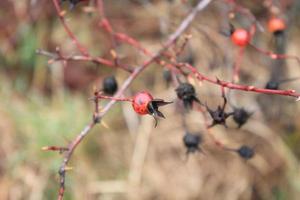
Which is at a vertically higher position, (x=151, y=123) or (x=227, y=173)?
(x=151, y=123)

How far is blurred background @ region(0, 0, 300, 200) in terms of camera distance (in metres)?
2.43

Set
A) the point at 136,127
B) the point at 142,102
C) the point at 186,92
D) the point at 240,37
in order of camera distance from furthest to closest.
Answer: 1. the point at 136,127
2. the point at 240,37
3. the point at 186,92
4. the point at 142,102

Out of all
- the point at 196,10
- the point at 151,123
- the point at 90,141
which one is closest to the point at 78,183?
the point at 90,141

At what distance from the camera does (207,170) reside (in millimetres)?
2547

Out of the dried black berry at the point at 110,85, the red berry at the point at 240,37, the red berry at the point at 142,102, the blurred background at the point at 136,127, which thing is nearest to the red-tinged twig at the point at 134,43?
the dried black berry at the point at 110,85

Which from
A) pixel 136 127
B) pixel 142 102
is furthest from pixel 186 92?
pixel 136 127

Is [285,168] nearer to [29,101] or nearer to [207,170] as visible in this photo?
[207,170]

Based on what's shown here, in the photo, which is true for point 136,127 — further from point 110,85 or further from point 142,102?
point 142,102

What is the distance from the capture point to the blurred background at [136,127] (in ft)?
7.98

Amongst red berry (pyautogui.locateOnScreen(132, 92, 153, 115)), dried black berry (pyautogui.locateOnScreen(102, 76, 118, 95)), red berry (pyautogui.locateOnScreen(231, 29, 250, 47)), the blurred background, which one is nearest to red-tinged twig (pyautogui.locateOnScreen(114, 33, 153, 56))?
dried black berry (pyautogui.locateOnScreen(102, 76, 118, 95))

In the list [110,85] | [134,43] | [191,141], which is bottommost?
[191,141]

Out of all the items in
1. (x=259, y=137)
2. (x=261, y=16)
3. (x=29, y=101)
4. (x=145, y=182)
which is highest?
(x=261, y=16)

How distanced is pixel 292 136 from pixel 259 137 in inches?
7.1

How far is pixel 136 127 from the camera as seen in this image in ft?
8.56
